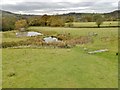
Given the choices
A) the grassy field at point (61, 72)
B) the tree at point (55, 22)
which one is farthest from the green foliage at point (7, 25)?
the grassy field at point (61, 72)

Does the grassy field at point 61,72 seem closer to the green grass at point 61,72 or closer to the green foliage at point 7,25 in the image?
the green grass at point 61,72

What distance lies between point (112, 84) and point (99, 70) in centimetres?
356

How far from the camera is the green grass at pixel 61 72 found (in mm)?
15203

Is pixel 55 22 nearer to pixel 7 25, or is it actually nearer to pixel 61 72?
pixel 7 25

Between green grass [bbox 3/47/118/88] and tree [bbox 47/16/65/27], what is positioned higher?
tree [bbox 47/16/65/27]

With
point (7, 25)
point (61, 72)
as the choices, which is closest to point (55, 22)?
point (7, 25)

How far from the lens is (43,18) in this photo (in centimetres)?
10731

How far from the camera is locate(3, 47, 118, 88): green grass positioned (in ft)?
49.9

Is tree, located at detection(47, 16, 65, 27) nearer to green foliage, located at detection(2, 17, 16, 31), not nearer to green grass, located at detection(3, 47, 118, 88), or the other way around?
green foliage, located at detection(2, 17, 16, 31)

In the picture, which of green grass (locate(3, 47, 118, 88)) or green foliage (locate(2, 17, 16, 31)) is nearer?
green grass (locate(3, 47, 118, 88))

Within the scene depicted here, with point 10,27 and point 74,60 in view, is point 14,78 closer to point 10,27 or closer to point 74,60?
point 74,60

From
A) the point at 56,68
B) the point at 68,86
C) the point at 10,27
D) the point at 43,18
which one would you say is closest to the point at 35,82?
the point at 68,86

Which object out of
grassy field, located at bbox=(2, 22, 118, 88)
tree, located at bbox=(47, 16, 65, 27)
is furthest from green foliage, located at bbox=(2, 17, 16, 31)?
grassy field, located at bbox=(2, 22, 118, 88)

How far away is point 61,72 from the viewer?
17.7 meters
